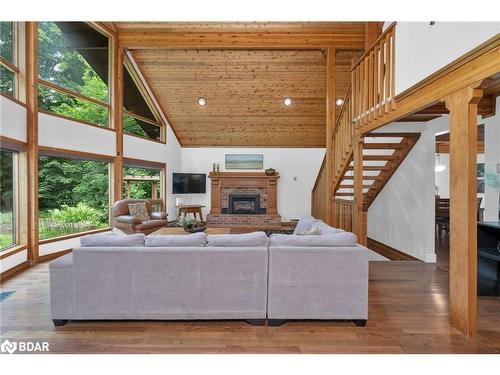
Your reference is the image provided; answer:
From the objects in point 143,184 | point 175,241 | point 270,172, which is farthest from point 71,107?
point 270,172

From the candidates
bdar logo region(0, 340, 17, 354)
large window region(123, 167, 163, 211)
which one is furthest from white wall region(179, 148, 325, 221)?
bdar logo region(0, 340, 17, 354)

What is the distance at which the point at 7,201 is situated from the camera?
4445 mm

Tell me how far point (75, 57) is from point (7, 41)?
1390 millimetres

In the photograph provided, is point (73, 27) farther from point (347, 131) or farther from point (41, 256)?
point (347, 131)

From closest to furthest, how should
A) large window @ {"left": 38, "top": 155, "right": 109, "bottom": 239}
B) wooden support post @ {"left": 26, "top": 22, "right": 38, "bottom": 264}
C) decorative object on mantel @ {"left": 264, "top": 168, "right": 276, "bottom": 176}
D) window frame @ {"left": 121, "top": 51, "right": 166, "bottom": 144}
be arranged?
wooden support post @ {"left": 26, "top": 22, "right": 38, "bottom": 264} → large window @ {"left": 38, "top": 155, "right": 109, "bottom": 239} → window frame @ {"left": 121, "top": 51, "right": 166, "bottom": 144} → decorative object on mantel @ {"left": 264, "top": 168, "right": 276, "bottom": 176}

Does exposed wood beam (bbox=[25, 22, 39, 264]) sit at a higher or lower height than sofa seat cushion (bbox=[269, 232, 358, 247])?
higher

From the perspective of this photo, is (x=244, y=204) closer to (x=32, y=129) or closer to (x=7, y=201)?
(x=32, y=129)

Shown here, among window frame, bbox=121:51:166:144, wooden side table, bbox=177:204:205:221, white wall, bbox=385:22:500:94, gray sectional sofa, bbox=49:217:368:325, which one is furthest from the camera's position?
wooden side table, bbox=177:204:205:221

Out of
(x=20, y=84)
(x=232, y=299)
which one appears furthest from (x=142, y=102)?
(x=232, y=299)

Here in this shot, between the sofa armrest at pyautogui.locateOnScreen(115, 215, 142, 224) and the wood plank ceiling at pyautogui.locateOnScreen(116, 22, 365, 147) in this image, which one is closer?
the sofa armrest at pyautogui.locateOnScreen(115, 215, 142, 224)

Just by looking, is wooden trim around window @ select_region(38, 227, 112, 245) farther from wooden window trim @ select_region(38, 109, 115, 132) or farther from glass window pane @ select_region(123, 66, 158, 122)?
glass window pane @ select_region(123, 66, 158, 122)

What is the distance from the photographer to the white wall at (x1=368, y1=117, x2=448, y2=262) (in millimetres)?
5047

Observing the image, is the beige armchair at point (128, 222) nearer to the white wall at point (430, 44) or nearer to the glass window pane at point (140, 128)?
the glass window pane at point (140, 128)

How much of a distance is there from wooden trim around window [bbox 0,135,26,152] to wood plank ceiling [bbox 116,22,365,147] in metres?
3.39
